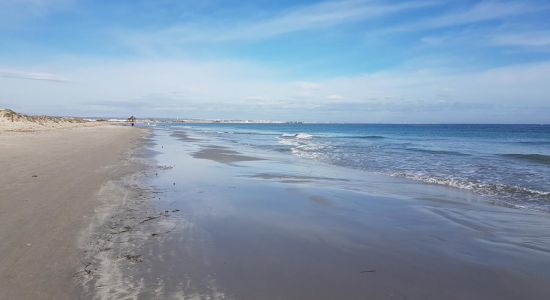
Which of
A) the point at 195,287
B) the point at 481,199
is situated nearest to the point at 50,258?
the point at 195,287

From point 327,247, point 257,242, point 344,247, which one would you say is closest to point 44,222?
point 257,242

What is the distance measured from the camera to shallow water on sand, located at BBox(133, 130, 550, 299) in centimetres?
430

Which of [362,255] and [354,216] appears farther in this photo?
[354,216]

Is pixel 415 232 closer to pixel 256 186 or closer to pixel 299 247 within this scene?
pixel 299 247

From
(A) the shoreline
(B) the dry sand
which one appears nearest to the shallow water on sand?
(A) the shoreline

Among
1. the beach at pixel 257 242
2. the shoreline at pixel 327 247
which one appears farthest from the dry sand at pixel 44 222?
the shoreline at pixel 327 247

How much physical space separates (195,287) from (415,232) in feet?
13.5

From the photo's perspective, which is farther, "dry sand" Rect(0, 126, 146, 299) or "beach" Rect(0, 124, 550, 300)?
"beach" Rect(0, 124, 550, 300)

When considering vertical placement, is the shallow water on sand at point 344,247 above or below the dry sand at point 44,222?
below

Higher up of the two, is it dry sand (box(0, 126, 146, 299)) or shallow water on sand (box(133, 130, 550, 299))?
dry sand (box(0, 126, 146, 299))

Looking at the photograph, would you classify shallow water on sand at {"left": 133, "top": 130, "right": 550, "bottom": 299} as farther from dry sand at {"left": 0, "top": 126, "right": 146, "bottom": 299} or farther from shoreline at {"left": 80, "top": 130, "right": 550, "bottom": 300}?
dry sand at {"left": 0, "top": 126, "right": 146, "bottom": 299}

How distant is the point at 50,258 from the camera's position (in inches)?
188

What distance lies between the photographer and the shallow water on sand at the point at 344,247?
14.1 feet

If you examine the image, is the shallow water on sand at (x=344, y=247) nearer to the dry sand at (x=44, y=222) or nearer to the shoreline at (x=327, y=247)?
the shoreline at (x=327, y=247)
